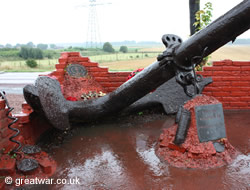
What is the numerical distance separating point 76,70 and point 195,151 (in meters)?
3.08

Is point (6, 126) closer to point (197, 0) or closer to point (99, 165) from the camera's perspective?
point (99, 165)

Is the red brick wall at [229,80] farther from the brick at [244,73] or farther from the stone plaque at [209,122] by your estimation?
the stone plaque at [209,122]

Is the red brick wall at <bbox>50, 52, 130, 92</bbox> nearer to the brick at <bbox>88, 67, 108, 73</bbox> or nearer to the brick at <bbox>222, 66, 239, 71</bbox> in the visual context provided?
the brick at <bbox>88, 67, 108, 73</bbox>

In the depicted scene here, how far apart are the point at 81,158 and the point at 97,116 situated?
0.87 metres

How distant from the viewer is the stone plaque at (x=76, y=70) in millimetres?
5188

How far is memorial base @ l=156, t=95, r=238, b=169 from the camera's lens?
3014 mm

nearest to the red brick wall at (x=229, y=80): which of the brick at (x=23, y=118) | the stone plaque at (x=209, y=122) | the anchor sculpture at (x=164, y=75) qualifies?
the anchor sculpture at (x=164, y=75)

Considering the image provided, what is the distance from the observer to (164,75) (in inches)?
134

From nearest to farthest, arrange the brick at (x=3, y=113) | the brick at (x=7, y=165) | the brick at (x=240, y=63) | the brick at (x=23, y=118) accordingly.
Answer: the brick at (x=7, y=165)
the brick at (x=3, y=113)
the brick at (x=23, y=118)
the brick at (x=240, y=63)

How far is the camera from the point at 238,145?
3.47 meters

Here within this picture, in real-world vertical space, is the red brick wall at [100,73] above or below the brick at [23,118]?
above

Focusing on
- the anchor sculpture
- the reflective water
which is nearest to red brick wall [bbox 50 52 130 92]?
the reflective water

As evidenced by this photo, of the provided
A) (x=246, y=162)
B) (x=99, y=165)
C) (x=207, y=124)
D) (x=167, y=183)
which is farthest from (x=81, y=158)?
(x=246, y=162)

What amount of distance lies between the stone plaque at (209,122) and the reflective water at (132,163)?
0.37m
